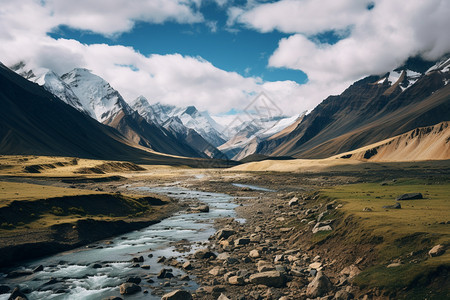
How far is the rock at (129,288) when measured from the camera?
22.8m

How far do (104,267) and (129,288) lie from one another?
276 inches

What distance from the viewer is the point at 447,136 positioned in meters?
198

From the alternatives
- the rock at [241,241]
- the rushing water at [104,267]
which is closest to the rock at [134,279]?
the rushing water at [104,267]

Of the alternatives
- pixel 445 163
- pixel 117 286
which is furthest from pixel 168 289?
pixel 445 163

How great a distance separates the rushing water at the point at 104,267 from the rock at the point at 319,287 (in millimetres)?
8412

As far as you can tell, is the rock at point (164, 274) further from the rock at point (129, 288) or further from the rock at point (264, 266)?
the rock at point (264, 266)

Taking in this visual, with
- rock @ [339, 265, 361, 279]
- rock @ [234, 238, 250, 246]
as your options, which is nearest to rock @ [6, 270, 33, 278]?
rock @ [234, 238, 250, 246]

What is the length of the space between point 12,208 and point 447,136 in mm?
230540

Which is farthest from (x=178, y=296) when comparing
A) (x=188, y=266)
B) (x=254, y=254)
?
(x=254, y=254)

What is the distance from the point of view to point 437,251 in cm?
1906

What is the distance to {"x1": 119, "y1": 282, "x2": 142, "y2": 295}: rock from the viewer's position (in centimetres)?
2283

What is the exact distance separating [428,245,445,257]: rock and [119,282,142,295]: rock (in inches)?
777

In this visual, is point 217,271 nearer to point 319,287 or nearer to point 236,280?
point 236,280

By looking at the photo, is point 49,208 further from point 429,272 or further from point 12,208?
point 429,272
